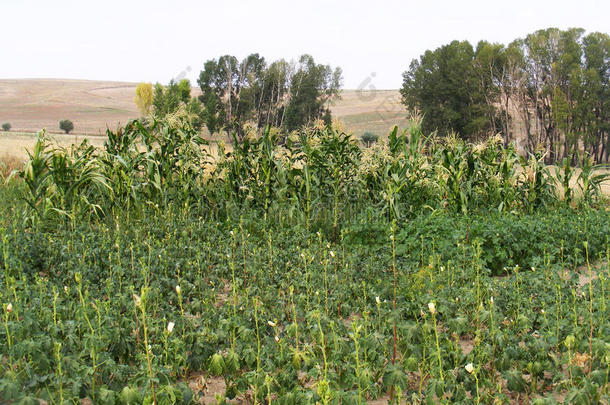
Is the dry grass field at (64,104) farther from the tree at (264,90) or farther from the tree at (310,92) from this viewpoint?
the tree at (310,92)

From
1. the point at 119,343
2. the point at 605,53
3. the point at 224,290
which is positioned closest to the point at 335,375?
the point at 119,343

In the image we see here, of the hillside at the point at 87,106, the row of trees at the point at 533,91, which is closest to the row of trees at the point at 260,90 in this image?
the hillside at the point at 87,106

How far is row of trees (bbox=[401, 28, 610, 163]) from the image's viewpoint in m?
33.6

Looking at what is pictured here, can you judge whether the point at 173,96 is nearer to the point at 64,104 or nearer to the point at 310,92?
the point at 310,92

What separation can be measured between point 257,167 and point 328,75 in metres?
39.3

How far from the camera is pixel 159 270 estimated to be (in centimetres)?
519

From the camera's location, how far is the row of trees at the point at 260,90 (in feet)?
140

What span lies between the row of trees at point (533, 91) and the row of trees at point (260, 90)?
948 cm

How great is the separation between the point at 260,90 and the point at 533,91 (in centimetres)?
2105

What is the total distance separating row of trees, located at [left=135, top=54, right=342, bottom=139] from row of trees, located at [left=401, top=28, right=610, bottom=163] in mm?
9476

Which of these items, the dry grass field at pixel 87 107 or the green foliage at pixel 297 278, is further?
the dry grass field at pixel 87 107

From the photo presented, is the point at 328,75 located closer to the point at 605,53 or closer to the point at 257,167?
the point at 605,53

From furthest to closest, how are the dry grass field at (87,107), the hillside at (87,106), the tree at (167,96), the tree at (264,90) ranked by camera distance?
the hillside at (87,106) < the dry grass field at (87,107) < the tree at (264,90) < the tree at (167,96)

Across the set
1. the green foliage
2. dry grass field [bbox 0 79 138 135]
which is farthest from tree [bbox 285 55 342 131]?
the green foliage
